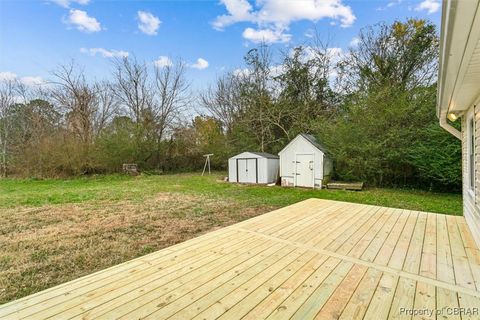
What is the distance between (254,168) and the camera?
35.1ft

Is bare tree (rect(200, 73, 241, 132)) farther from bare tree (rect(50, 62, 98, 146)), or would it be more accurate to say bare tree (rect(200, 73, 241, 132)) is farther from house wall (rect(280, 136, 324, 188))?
bare tree (rect(50, 62, 98, 146))

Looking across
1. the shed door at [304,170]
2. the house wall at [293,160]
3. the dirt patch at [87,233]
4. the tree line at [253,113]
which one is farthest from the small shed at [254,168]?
the dirt patch at [87,233]

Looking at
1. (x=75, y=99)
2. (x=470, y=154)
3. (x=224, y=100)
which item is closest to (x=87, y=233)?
(x=470, y=154)

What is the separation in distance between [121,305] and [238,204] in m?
4.62

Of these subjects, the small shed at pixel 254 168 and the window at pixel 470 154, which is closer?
the window at pixel 470 154

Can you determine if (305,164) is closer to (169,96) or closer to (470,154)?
(470,154)

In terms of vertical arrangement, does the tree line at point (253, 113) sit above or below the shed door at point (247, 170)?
above

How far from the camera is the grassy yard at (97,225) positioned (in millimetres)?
2684

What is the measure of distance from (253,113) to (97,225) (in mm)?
10970

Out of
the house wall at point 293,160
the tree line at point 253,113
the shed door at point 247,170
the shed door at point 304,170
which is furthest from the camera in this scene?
the shed door at point 247,170

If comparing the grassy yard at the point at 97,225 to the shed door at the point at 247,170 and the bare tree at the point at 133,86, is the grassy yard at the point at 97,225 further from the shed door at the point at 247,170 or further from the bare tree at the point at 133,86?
the bare tree at the point at 133,86

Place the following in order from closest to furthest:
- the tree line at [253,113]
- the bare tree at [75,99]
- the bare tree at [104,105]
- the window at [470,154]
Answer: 1. the window at [470,154]
2. the tree line at [253,113]
3. the bare tree at [75,99]
4. the bare tree at [104,105]

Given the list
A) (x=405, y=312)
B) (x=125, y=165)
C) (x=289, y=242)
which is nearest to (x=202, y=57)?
(x=125, y=165)

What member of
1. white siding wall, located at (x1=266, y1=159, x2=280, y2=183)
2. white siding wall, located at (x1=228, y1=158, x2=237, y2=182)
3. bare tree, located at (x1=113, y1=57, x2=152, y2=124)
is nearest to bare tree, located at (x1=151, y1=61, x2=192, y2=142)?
bare tree, located at (x1=113, y1=57, x2=152, y2=124)
